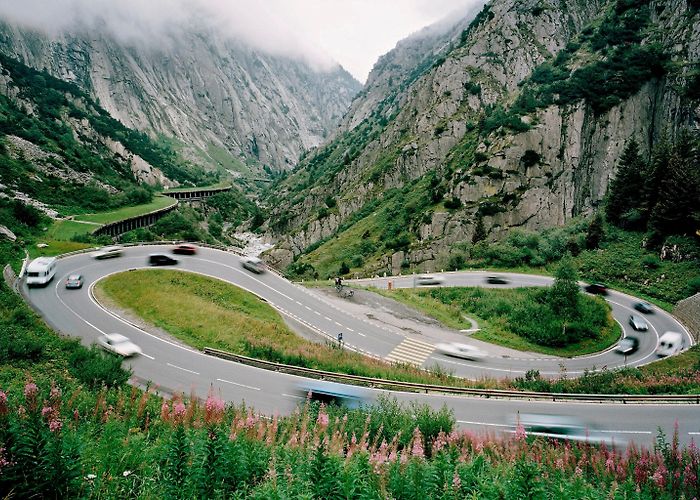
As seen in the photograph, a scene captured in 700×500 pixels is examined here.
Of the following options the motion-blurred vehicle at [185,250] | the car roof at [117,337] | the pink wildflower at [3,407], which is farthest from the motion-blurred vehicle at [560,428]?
the motion-blurred vehicle at [185,250]

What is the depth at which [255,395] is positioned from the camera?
19359 mm

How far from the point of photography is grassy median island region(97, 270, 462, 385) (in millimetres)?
24175

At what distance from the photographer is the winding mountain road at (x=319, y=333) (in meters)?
18.0

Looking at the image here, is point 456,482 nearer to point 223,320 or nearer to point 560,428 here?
point 560,428

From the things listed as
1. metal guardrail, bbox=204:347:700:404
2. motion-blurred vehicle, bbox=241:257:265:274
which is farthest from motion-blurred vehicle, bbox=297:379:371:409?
motion-blurred vehicle, bbox=241:257:265:274

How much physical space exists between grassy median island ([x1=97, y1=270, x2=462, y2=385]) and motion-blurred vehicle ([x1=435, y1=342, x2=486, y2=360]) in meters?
6.62

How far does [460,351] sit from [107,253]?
3196 centimetres

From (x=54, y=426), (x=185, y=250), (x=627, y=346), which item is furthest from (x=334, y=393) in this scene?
(x=185, y=250)

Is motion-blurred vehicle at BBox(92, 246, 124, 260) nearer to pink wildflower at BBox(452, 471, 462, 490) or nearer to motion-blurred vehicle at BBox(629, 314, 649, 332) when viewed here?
pink wildflower at BBox(452, 471, 462, 490)

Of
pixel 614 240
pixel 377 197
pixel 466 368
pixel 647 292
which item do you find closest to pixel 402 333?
pixel 466 368

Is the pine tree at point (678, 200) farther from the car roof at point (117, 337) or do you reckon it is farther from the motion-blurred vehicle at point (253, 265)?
the car roof at point (117, 337)

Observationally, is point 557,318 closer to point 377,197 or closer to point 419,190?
point 419,190

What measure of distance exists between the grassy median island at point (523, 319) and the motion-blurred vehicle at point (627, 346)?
65 centimetres

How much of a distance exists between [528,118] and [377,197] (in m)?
36.9
